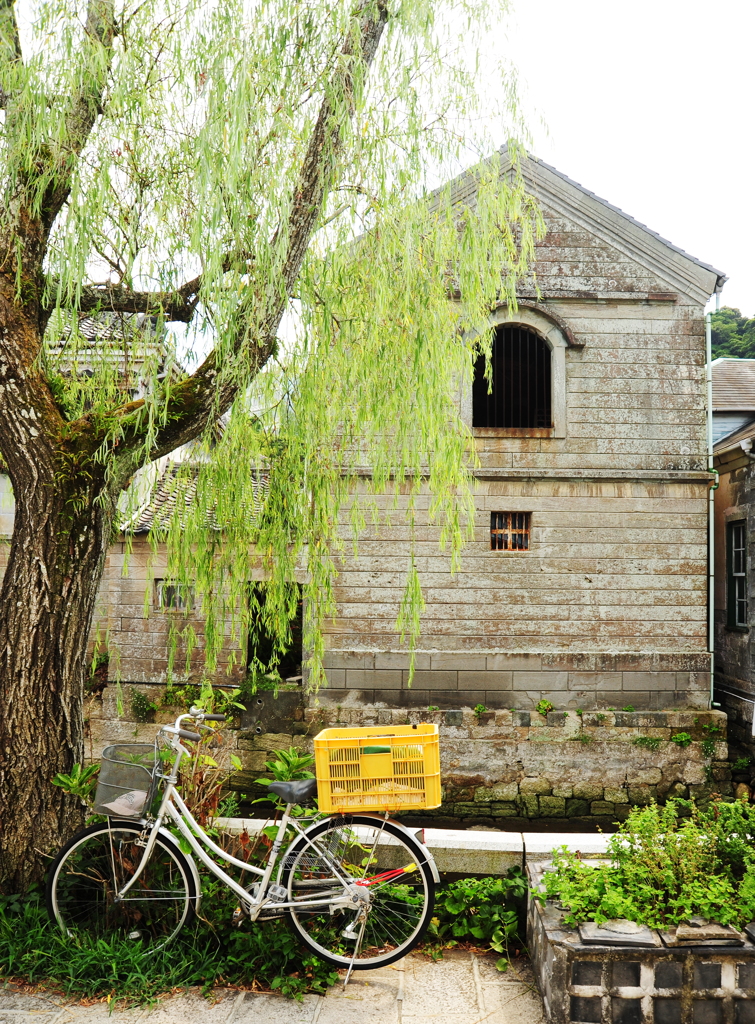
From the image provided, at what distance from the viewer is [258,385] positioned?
4609 mm

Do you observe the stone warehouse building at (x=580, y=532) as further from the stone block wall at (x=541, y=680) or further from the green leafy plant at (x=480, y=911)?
the green leafy plant at (x=480, y=911)

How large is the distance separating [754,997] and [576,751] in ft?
22.6

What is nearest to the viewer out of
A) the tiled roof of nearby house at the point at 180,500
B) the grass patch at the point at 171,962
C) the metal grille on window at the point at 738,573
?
the grass patch at the point at 171,962

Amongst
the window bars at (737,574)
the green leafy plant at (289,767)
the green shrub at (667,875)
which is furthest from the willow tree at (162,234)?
the window bars at (737,574)

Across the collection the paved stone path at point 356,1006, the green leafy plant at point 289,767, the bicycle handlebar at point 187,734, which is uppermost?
the bicycle handlebar at point 187,734

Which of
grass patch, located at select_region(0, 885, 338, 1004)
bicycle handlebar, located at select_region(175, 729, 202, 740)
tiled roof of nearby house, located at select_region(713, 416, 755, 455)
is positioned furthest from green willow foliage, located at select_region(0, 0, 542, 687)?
tiled roof of nearby house, located at select_region(713, 416, 755, 455)

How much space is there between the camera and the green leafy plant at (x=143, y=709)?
1013 centimetres

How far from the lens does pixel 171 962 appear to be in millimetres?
3014

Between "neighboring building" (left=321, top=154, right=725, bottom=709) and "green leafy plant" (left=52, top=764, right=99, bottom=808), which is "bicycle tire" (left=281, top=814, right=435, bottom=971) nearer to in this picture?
"green leafy plant" (left=52, top=764, right=99, bottom=808)

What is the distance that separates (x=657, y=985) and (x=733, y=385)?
1185 centimetres

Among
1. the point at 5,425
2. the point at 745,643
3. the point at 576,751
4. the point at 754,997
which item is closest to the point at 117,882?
the point at 5,425

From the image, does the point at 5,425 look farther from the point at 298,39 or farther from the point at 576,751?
the point at 576,751

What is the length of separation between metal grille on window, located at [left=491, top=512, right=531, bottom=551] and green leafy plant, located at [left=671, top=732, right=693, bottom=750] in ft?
9.31

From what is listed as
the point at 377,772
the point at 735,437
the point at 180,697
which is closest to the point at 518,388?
the point at 735,437
